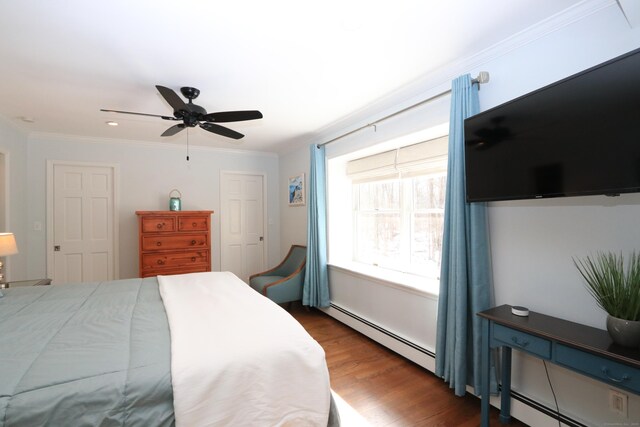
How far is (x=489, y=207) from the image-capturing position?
79.8 inches

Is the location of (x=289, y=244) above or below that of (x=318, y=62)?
below

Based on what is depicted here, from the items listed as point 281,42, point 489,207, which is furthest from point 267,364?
point 281,42

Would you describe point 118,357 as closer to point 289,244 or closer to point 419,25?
point 419,25

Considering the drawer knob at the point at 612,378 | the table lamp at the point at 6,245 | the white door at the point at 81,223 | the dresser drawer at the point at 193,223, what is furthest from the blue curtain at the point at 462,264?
the white door at the point at 81,223

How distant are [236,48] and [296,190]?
277cm

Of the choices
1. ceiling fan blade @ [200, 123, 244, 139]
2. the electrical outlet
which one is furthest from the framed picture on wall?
the electrical outlet

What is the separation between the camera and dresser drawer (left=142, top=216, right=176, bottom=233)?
384 centimetres

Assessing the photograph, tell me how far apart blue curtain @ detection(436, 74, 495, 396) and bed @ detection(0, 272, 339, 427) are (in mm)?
1041

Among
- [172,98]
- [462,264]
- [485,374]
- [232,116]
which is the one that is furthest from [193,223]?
[485,374]

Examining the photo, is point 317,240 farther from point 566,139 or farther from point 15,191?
point 15,191

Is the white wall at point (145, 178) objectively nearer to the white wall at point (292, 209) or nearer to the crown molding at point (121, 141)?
the crown molding at point (121, 141)

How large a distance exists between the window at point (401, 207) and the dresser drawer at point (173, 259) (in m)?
2.12

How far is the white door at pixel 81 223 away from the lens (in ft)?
12.8

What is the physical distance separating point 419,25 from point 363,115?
143 centimetres
